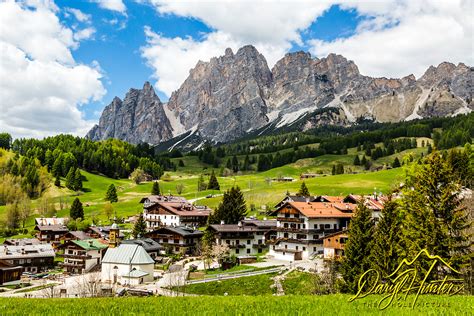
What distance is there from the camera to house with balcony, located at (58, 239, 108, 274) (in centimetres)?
9756

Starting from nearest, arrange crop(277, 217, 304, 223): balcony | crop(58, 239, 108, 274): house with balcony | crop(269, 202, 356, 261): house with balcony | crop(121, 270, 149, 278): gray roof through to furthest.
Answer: crop(121, 270, 149, 278): gray roof, crop(269, 202, 356, 261): house with balcony, crop(277, 217, 304, 223): balcony, crop(58, 239, 108, 274): house with balcony

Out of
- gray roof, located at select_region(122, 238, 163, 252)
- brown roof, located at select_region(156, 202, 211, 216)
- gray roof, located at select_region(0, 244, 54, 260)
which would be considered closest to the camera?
gray roof, located at select_region(122, 238, 163, 252)

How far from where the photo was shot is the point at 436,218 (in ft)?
126

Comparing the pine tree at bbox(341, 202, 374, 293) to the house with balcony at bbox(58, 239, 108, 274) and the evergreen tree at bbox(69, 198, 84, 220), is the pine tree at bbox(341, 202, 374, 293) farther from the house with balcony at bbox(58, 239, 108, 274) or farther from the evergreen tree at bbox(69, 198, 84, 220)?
the evergreen tree at bbox(69, 198, 84, 220)

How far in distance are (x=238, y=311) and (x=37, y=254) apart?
10020cm

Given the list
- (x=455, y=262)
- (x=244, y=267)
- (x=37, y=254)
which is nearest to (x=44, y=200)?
(x=37, y=254)

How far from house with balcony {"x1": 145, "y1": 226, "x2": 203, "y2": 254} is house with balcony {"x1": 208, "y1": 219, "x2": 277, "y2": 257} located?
889 cm

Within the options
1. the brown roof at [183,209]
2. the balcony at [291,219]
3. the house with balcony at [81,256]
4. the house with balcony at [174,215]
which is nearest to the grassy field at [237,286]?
the balcony at [291,219]

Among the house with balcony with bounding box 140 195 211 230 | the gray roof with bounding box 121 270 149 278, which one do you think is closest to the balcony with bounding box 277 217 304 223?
the gray roof with bounding box 121 270 149 278

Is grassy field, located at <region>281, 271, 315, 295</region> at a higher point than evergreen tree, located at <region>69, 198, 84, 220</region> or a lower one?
lower

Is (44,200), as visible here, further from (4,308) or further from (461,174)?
(4,308)

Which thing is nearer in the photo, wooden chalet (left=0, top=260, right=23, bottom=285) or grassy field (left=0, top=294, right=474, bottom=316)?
grassy field (left=0, top=294, right=474, bottom=316)

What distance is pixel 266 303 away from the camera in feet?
59.6
